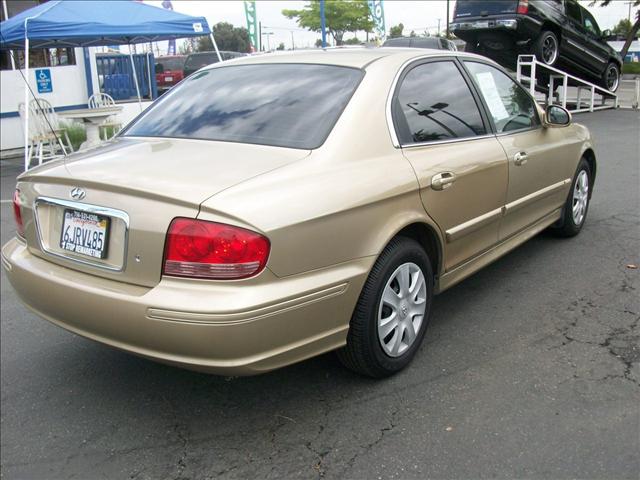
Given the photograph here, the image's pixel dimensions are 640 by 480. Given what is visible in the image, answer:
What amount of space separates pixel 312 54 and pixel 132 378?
2.06 meters

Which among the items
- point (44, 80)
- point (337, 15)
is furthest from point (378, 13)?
point (44, 80)

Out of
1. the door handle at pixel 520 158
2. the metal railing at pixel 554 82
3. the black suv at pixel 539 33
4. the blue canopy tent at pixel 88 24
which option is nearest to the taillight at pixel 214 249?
the door handle at pixel 520 158

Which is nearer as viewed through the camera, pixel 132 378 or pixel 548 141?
pixel 132 378

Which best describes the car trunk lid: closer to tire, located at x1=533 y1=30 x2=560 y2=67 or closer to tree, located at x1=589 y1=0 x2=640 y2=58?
tire, located at x1=533 y1=30 x2=560 y2=67

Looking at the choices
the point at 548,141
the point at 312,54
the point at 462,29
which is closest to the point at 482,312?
the point at 548,141

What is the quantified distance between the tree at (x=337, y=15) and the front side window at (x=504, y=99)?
49.1 m

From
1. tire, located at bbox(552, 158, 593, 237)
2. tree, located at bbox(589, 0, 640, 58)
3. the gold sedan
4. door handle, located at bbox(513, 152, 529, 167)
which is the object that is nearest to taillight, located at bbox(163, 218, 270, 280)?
the gold sedan

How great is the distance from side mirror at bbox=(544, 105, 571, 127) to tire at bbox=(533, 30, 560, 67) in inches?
395

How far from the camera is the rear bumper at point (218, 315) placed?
237 centimetres

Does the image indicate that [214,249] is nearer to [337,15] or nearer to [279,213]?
[279,213]

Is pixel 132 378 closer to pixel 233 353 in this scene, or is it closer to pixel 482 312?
pixel 233 353

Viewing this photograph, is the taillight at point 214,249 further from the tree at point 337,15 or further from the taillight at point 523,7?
the tree at point 337,15

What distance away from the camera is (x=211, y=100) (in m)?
3.45

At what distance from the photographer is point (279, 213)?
245 cm
